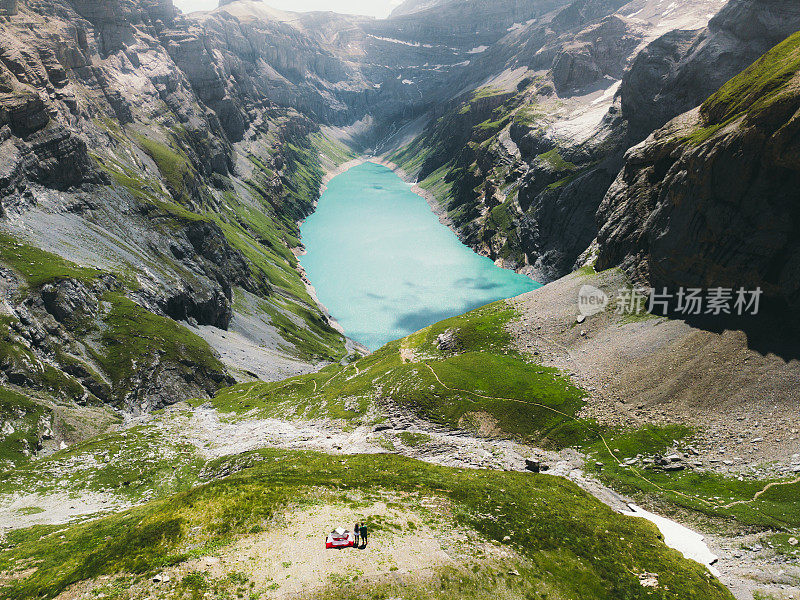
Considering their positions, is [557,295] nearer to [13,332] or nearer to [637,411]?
[637,411]

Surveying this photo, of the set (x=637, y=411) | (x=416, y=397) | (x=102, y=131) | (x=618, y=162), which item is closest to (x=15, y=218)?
(x=102, y=131)

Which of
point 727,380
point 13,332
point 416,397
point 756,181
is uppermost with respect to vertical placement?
point 756,181

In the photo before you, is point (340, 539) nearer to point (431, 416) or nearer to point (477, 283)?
point (431, 416)

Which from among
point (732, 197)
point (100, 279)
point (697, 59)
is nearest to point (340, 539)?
point (732, 197)

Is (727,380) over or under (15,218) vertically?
under

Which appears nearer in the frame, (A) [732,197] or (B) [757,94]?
(A) [732,197]
